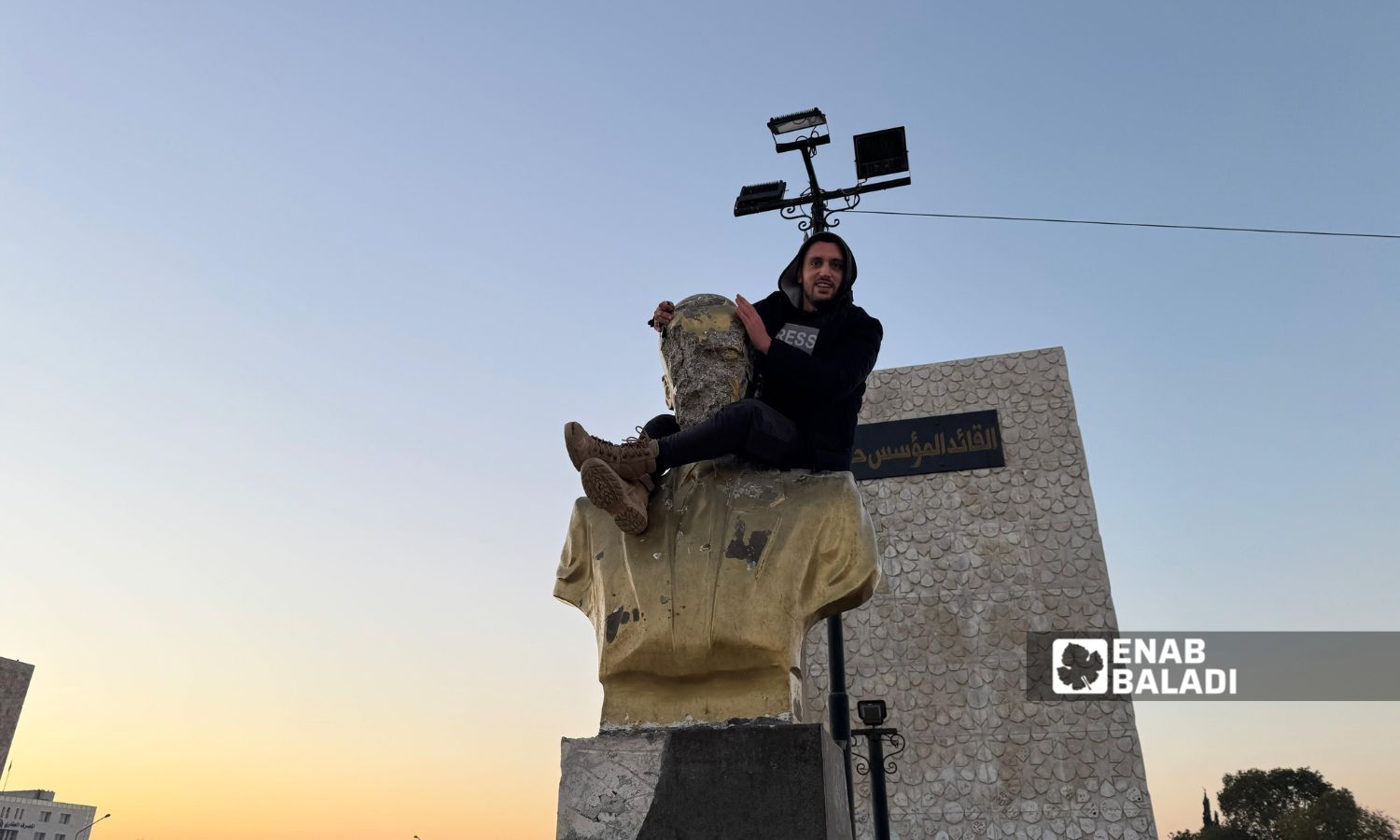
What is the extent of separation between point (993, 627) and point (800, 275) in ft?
38.3

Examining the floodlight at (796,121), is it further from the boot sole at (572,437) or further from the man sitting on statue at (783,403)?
the boot sole at (572,437)

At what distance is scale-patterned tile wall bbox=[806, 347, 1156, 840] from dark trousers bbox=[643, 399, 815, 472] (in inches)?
454

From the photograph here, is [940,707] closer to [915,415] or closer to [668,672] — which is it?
[915,415]

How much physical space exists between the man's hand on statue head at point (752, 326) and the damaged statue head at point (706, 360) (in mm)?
24

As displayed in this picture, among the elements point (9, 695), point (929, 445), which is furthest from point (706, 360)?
point (9, 695)

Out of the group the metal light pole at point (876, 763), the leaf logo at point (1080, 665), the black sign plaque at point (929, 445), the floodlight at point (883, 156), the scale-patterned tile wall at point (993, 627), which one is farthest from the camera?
the black sign plaque at point (929, 445)

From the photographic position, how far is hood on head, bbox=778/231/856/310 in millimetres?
2980

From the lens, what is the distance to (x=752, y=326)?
2693 millimetres

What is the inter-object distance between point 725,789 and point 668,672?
35 centimetres

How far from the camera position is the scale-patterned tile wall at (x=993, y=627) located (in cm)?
1231

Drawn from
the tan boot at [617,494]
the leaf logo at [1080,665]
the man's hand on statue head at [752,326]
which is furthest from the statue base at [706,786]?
the leaf logo at [1080,665]

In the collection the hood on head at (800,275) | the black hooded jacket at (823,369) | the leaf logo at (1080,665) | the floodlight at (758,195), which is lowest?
the black hooded jacket at (823,369)

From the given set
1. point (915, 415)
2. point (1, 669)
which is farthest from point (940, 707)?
point (1, 669)

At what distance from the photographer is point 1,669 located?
24.8 metres
